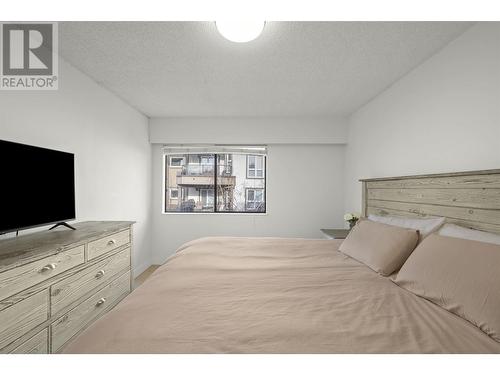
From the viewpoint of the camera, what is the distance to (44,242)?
5.33ft

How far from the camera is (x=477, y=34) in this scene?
1672mm

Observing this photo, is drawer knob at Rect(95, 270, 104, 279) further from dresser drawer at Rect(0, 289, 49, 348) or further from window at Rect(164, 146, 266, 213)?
window at Rect(164, 146, 266, 213)

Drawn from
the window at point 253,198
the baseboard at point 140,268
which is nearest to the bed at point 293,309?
the baseboard at point 140,268

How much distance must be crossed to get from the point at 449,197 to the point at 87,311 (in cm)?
282

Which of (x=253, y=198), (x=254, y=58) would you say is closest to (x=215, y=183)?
(x=253, y=198)

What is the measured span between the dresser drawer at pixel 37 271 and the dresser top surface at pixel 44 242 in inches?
1.5

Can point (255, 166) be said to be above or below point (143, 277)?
above

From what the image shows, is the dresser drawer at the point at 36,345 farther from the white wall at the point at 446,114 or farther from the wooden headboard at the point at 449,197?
the white wall at the point at 446,114

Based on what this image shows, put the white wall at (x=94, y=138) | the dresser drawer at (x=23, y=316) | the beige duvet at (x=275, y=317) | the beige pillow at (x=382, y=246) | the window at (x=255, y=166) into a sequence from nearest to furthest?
1. the beige duvet at (x=275, y=317)
2. the dresser drawer at (x=23, y=316)
3. the beige pillow at (x=382, y=246)
4. the white wall at (x=94, y=138)
5. the window at (x=255, y=166)

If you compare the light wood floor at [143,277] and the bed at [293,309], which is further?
the light wood floor at [143,277]

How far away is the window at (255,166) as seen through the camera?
4.40 meters

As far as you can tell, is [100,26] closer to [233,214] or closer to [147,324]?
[147,324]

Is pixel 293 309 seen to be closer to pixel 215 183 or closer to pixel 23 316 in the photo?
pixel 23 316

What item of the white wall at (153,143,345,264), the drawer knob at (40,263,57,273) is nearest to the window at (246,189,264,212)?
the white wall at (153,143,345,264)
